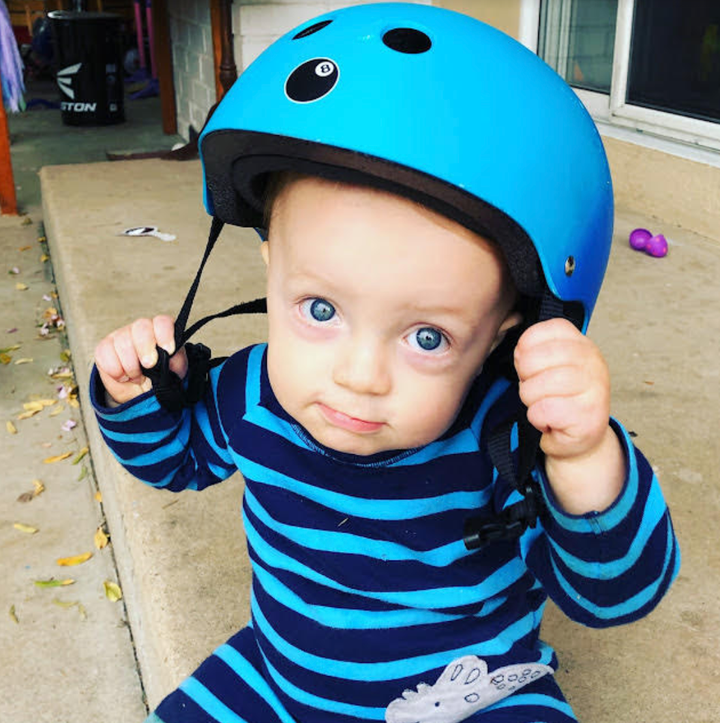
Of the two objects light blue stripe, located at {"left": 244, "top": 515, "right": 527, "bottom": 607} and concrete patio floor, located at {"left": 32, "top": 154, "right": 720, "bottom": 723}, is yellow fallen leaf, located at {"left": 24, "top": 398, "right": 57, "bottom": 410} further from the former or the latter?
light blue stripe, located at {"left": 244, "top": 515, "right": 527, "bottom": 607}

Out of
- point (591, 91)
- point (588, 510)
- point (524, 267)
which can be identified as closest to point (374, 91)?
point (524, 267)

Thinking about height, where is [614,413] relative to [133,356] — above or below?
below

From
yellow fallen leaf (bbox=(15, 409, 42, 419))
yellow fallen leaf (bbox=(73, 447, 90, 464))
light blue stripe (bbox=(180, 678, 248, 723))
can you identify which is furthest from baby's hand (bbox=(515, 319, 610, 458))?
yellow fallen leaf (bbox=(15, 409, 42, 419))

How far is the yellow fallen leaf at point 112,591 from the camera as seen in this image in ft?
7.99

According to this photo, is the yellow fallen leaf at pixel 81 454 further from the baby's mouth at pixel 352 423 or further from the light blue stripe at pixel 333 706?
the baby's mouth at pixel 352 423

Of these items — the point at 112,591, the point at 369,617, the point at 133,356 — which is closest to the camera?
the point at 369,617

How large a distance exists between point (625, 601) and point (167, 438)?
2.39 feet

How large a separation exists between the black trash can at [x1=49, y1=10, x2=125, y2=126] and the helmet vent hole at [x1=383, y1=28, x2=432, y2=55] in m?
8.01

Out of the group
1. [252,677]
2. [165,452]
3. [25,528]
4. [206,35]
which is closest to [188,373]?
[165,452]

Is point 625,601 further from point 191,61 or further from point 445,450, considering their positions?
point 191,61

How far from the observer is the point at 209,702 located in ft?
4.83

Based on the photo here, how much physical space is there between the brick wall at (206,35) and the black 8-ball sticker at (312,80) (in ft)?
14.8

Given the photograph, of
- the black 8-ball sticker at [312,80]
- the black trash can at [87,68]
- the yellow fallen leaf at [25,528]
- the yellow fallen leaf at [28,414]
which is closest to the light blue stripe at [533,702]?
the black 8-ball sticker at [312,80]

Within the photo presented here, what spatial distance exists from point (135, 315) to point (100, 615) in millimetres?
1355
